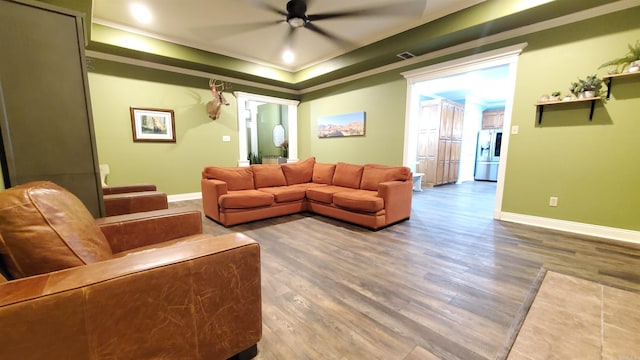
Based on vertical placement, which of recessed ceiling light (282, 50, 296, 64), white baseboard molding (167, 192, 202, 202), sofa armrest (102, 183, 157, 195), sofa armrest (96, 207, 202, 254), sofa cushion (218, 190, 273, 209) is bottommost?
white baseboard molding (167, 192, 202, 202)

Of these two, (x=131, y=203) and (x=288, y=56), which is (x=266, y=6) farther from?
(x=131, y=203)

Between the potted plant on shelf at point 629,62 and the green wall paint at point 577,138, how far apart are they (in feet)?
0.19

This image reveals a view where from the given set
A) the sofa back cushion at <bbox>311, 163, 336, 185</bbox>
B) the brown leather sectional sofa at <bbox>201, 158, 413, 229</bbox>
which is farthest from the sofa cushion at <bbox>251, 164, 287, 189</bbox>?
the sofa back cushion at <bbox>311, 163, 336, 185</bbox>

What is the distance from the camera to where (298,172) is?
4.50 meters

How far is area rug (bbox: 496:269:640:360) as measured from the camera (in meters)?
1.29

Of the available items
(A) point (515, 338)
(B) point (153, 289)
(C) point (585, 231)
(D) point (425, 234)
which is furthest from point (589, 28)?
(B) point (153, 289)

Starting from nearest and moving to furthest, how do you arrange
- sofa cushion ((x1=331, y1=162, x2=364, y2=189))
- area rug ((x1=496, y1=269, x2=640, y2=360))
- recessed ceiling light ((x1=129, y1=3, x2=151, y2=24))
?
area rug ((x1=496, y1=269, x2=640, y2=360)) < recessed ceiling light ((x1=129, y1=3, x2=151, y2=24)) < sofa cushion ((x1=331, y1=162, x2=364, y2=189))

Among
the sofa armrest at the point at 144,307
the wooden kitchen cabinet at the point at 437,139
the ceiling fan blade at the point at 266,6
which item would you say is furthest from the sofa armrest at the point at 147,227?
the wooden kitchen cabinet at the point at 437,139

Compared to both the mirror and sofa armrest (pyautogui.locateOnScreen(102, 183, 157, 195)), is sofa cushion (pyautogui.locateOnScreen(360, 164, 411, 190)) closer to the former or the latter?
sofa armrest (pyautogui.locateOnScreen(102, 183, 157, 195))

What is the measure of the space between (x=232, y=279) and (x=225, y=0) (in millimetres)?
3366

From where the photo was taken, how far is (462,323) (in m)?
1.48

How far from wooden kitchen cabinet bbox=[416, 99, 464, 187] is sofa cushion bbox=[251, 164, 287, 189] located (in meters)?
4.43

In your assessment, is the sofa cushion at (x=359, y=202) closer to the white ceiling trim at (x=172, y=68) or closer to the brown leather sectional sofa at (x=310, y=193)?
the brown leather sectional sofa at (x=310, y=193)

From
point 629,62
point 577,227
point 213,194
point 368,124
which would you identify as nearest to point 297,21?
point 213,194
